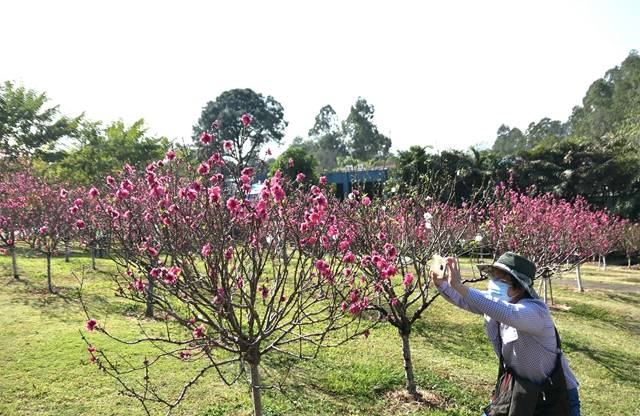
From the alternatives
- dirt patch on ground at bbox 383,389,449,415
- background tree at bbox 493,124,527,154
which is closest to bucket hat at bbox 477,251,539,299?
dirt patch on ground at bbox 383,389,449,415

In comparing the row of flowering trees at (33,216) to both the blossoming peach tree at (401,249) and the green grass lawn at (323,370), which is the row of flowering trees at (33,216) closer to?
the green grass lawn at (323,370)

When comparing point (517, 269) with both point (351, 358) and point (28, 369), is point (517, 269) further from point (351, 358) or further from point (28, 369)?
point (28, 369)

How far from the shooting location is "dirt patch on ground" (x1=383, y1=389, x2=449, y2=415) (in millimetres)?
5492

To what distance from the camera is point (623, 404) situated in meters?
6.18

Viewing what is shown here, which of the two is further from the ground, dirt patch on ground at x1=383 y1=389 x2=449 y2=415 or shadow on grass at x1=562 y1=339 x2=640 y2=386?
dirt patch on ground at x1=383 y1=389 x2=449 y2=415

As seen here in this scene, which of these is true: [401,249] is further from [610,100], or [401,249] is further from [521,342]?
[610,100]

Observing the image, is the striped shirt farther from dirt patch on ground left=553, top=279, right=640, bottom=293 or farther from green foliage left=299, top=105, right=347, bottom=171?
green foliage left=299, top=105, right=347, bottom=171

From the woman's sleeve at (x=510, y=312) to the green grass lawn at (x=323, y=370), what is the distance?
234 centimetres

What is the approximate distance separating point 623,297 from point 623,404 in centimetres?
912

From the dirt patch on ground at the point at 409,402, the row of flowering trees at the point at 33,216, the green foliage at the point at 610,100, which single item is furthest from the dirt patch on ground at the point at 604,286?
the green foliage at the point at 610,100

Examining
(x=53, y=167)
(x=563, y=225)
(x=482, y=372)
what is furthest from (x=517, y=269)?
(x=53, y=167)

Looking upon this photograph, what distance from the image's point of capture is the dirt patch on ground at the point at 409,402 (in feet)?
18.0

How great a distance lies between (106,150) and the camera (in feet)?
79.1

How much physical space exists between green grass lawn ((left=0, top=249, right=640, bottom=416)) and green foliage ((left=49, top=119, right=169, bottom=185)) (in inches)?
484
